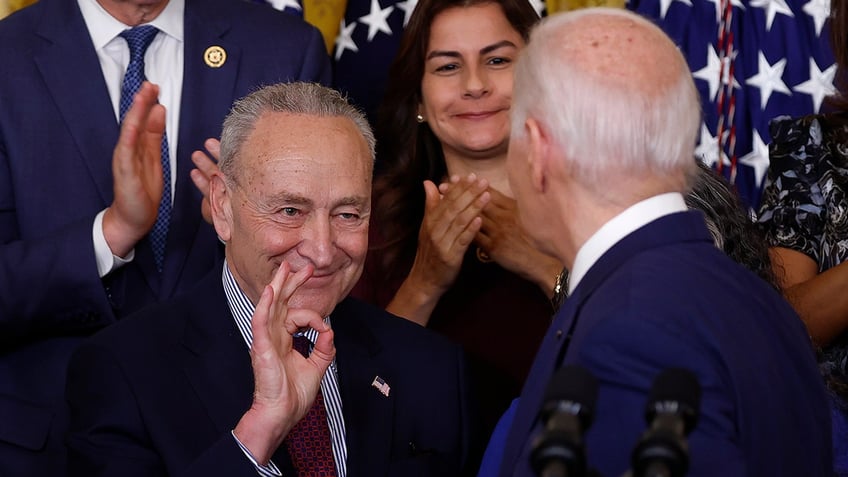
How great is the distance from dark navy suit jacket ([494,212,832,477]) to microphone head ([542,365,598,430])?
301 mm

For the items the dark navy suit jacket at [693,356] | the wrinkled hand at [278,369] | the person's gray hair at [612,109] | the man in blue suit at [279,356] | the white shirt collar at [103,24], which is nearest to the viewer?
the dark navy suit jacket at [693,356]

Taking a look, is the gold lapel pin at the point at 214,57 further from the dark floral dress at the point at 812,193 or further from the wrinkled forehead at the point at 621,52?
the wrinkled forehead at the point at 621,52

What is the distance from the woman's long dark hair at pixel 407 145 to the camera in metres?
4.07

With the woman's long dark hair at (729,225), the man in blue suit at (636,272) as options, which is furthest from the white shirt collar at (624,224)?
the woman's long dark hair at (729,225)

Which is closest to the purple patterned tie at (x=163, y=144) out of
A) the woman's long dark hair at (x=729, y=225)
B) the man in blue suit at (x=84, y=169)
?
the man in blue suit at (x=84, y=169)

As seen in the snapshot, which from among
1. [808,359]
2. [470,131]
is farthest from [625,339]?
[470,131]

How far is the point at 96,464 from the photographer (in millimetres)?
2736

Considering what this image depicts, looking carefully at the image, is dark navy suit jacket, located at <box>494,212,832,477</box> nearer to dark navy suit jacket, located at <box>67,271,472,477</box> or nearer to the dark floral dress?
dark navy suit jacket, located at <box>67,271,472,477</box>

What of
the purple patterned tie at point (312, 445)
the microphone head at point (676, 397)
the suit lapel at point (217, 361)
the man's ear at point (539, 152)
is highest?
the microphone head at point (676, 397)

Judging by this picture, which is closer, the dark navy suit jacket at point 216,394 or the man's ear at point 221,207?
the dark navy suit jacket at point 216,394

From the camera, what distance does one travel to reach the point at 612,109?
2.11m

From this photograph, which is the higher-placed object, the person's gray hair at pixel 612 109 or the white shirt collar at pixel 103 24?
the person's gray hair at pixel 612 109

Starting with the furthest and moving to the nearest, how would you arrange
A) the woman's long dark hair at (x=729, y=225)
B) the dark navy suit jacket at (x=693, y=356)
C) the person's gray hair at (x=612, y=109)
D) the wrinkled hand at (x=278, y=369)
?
the woman's long dark hair at (x=729, y=225), the wrinkled hand at (x=278, y=369), the person's gray hair at (x=612, y=109), the dark navy suit jacket at (x=693, y=356)

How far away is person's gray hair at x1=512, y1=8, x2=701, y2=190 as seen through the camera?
212cm
